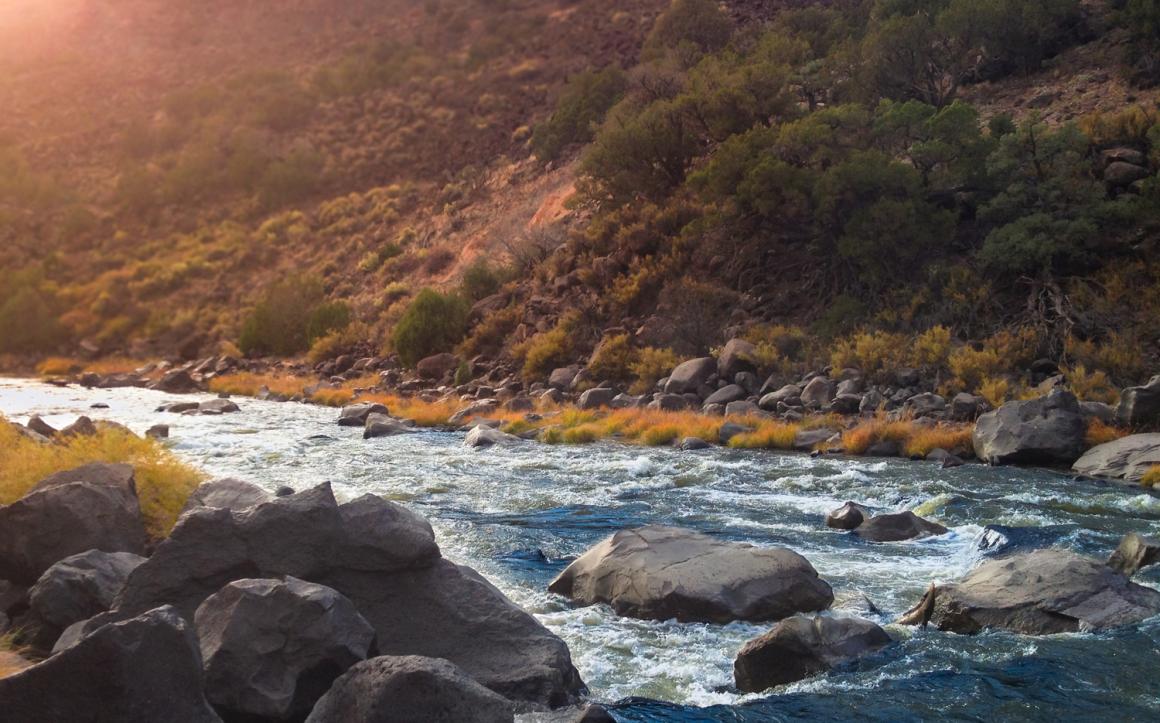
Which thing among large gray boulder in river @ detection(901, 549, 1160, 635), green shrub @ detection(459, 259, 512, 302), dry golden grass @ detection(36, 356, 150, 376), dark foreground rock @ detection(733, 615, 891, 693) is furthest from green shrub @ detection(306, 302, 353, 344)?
dark foreground rock @ detection(733, 615, 891, 693)

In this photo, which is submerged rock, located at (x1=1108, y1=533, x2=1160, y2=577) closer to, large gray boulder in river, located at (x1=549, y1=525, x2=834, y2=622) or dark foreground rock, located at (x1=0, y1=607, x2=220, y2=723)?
large gray boulder in river, located at (x1=549, y1=525, x2=834, y2=622)

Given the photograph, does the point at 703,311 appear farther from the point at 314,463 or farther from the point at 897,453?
the point at 314,463

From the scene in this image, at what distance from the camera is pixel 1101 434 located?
15422 mm

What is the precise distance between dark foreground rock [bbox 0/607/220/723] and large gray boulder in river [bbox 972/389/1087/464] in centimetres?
1329

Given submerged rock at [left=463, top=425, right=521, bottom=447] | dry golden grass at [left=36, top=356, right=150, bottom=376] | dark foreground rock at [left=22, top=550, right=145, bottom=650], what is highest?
dark foreground rock at [left=22, top=550, right=145, bottom=650]

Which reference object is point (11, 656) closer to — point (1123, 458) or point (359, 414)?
point (1123, 458)

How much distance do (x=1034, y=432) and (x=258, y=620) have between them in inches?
513

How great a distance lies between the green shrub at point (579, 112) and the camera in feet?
144

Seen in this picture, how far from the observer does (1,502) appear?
10.1m

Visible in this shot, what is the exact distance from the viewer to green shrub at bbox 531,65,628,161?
44.0 meters

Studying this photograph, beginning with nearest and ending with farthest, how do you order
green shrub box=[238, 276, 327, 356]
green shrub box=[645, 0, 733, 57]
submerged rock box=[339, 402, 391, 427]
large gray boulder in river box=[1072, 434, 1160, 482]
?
large gray boulder in river box=[1072, 434, 1160, 482]
submerged rock box=[339, 402, 391, 427]
green shrub box=[238, 276, 327, 356]
green shrub box=[645, 0, 733, 57]

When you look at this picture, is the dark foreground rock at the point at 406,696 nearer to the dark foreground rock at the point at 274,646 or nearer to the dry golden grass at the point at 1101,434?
the dark foreground rock at the point at 274,646

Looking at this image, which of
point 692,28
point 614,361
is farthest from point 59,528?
point 692,28

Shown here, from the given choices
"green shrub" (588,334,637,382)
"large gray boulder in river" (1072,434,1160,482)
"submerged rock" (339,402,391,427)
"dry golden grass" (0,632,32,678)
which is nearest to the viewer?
"dry golden grass" (0,632,32,678)
